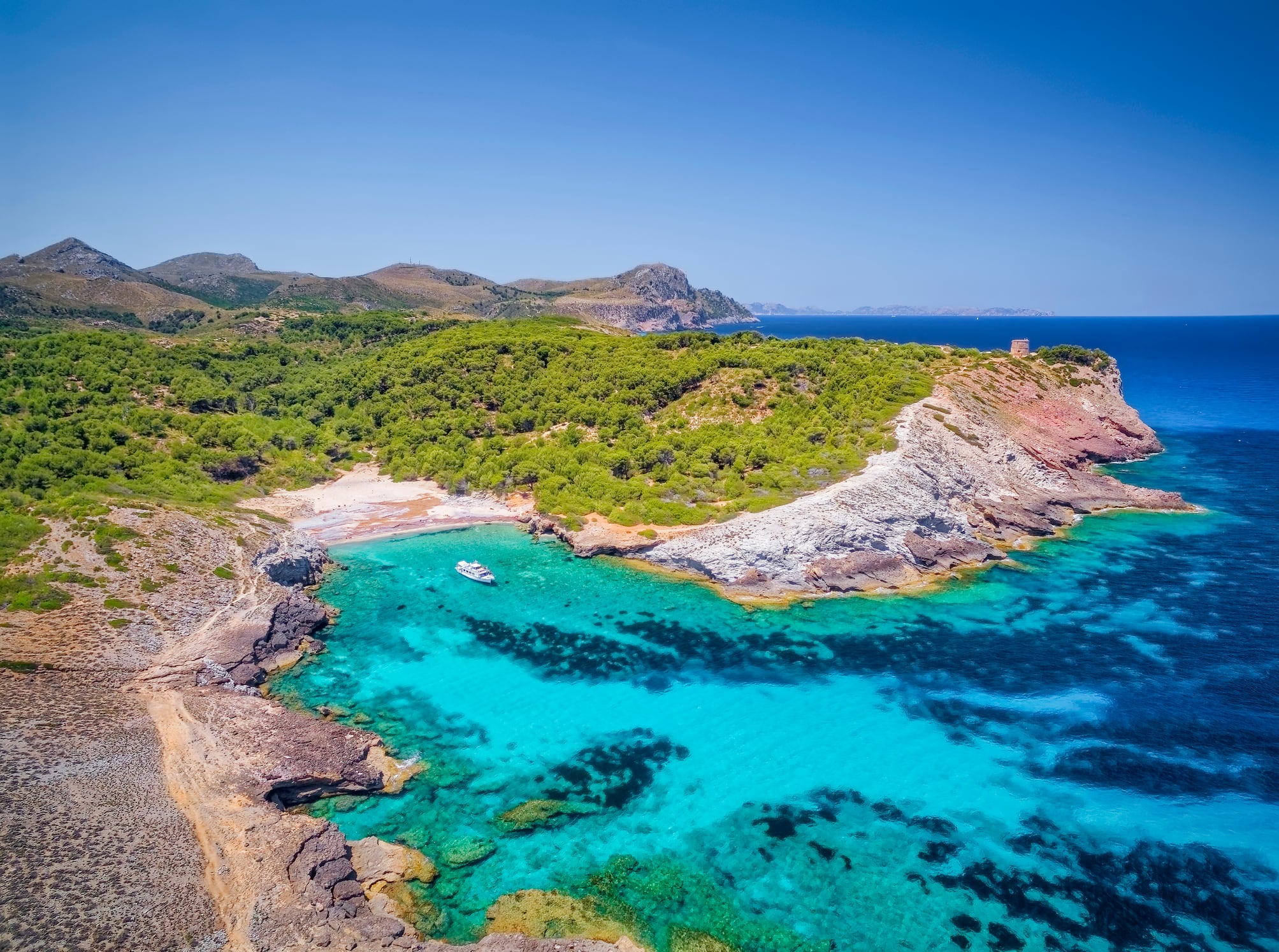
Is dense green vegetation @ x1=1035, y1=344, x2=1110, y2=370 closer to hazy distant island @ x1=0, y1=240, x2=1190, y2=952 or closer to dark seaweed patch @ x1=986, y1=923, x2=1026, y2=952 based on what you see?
hazy distant island @ x1=0, y1=240, x2=1190, y2=952

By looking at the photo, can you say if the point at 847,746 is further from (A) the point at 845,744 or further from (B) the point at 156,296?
(B) the point at 156,296

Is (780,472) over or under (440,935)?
over

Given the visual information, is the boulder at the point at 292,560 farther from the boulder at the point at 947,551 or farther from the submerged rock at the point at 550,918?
the boulder at the point at 947,551

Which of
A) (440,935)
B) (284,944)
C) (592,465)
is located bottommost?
(440,935)

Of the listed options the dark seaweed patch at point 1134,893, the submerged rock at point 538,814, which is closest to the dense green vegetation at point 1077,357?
the dark seaweed patch at point 1134,893

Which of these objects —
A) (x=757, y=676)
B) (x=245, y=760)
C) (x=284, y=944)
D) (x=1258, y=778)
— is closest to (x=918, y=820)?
(x=757, y=676)

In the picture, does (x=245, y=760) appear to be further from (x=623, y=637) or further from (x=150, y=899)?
(x=623, y=637)
